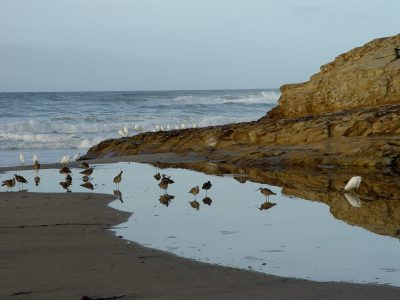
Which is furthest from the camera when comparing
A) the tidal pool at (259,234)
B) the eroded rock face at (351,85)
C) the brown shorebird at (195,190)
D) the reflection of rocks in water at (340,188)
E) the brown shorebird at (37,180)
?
the eroded rock face at (351,85)

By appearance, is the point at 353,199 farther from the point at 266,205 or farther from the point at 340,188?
the point at 266,205

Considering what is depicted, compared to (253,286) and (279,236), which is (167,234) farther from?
(253,286)

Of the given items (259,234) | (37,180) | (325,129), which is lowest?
(37,180)

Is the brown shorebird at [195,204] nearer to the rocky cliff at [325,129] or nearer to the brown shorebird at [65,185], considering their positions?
the brown shorebird at [65,185]

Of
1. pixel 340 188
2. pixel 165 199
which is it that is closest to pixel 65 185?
pixel 165 199

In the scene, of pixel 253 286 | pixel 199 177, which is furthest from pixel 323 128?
pixel 253 286

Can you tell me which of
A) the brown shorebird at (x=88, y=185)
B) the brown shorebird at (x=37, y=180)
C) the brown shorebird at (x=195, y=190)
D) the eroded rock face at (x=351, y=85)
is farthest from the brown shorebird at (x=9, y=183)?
the eroded rock face at (x=351, y=85)

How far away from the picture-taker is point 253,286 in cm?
612

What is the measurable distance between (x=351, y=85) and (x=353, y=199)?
1168cm

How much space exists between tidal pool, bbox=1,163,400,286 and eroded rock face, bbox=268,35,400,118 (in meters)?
9.55

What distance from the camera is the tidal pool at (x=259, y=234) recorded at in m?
6.95

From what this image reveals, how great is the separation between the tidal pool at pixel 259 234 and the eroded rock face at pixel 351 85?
9549mm

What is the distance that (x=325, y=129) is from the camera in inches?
746

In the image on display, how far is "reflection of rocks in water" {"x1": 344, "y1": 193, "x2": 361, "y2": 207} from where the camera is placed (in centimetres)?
1136
